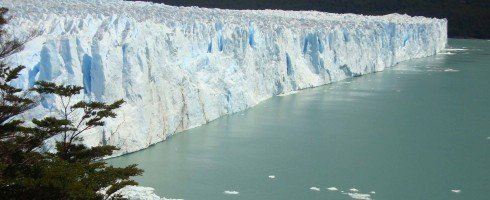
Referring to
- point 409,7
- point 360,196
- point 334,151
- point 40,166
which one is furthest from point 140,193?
point 409,7

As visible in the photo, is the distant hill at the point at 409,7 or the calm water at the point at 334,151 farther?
the distant hill at the point at 409,7

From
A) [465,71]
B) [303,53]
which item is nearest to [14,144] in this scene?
[303,53]

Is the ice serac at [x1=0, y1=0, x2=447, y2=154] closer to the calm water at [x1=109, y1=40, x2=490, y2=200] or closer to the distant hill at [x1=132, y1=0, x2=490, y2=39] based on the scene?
the calm water at [x1=109, y1=40, x2=490, y2=200]

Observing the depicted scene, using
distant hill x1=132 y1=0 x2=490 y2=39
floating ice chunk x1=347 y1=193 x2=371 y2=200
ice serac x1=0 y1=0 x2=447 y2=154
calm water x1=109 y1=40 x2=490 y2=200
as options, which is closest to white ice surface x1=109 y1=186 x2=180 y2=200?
calm water x1=109 y1=40 x2=490 y2=200

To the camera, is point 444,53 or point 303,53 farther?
point 444,53

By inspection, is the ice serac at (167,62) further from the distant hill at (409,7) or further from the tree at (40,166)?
the distant hill at (409,7)

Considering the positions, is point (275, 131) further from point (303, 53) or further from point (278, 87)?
point (303, 53)

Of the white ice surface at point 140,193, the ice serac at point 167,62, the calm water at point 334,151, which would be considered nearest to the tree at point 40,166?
the white ice surface at point 140,193
